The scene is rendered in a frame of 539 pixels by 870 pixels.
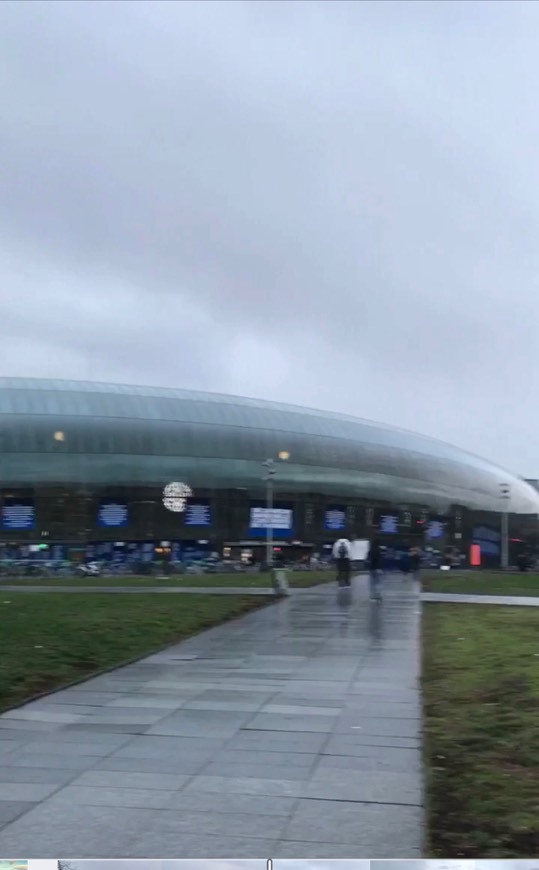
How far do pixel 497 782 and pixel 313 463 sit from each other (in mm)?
83987

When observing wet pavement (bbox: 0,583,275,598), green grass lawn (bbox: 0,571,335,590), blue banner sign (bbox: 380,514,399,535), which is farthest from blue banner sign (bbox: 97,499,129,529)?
wet pavement (bbox: 0,583,275,598)

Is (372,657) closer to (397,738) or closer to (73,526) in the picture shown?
(397,738)

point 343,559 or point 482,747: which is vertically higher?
point 343,559

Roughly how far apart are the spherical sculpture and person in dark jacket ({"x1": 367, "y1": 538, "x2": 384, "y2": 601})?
5580 centimetres

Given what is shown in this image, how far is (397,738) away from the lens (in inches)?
340

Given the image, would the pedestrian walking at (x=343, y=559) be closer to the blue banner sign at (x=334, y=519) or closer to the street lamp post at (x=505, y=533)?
the blue banner sign at (x=334, y=519)

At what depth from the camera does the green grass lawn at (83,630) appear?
1202 cm

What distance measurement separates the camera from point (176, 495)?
273 feet

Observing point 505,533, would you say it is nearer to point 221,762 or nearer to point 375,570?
point 375,570

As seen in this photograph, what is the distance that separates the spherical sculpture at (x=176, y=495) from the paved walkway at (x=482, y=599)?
169ft

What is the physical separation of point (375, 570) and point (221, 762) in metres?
19.2

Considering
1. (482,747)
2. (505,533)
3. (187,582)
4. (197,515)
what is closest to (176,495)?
(197,515)

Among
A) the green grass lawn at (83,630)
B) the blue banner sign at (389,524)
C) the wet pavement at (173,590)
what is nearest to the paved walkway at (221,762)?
the green grass lawn at (83,630)

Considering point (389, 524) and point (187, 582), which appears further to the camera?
point (389, 524)
